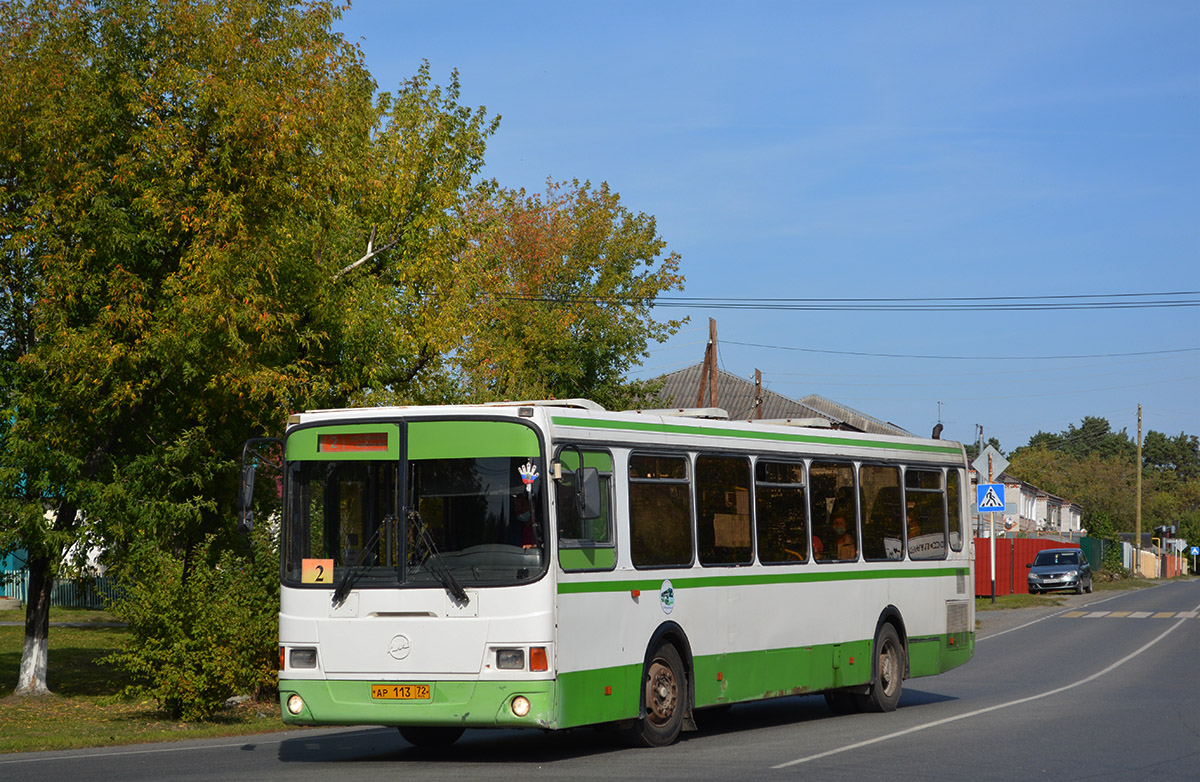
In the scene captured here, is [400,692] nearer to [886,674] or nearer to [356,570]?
[356,570]

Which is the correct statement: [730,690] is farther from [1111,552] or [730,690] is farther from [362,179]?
[1111,552]

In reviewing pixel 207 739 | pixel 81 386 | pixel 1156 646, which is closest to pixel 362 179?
pixel 81 386

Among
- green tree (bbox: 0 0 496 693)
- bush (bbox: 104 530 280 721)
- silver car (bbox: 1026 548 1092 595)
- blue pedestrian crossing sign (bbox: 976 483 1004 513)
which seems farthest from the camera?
silver car (bbox: 1026 548 1092 595)

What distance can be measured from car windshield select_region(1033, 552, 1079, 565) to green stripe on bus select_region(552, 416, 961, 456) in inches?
1587

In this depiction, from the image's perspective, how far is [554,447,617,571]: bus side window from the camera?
11.7 m

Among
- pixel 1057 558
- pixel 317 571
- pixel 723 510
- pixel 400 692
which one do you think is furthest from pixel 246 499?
pixel 1057 558

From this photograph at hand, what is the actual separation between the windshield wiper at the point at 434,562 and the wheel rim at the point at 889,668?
22.0ft

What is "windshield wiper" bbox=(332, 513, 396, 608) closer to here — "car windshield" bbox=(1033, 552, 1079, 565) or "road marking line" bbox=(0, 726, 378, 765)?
"road marking line" bbox=(0, 726, 378, 765)

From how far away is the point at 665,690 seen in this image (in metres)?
12.9

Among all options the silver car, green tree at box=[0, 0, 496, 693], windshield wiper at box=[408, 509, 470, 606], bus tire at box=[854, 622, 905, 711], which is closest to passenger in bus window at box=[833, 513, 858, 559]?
bus tire at box=[854, 622, 905, 711]

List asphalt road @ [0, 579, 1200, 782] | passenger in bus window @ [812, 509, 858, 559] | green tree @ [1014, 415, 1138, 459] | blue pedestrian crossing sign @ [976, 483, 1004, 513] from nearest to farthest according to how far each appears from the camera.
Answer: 1. asphalt road @ [0, 579, 1200, 782]
2. passenger in bus window @ [812, 509, 858, 559]
3. blue pedestrian crossing sign @ [976, 483, 1004, 513]
4. green tree @ [1014, 415, 1138, 459]

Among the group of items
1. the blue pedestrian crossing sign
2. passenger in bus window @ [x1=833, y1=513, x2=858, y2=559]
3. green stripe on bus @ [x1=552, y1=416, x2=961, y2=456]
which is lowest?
passenger in bus window @ [x1=833, y1=513, x2=858, y2=559]

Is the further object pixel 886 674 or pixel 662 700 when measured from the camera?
pixel 886 674

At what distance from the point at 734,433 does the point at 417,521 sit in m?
3.63
